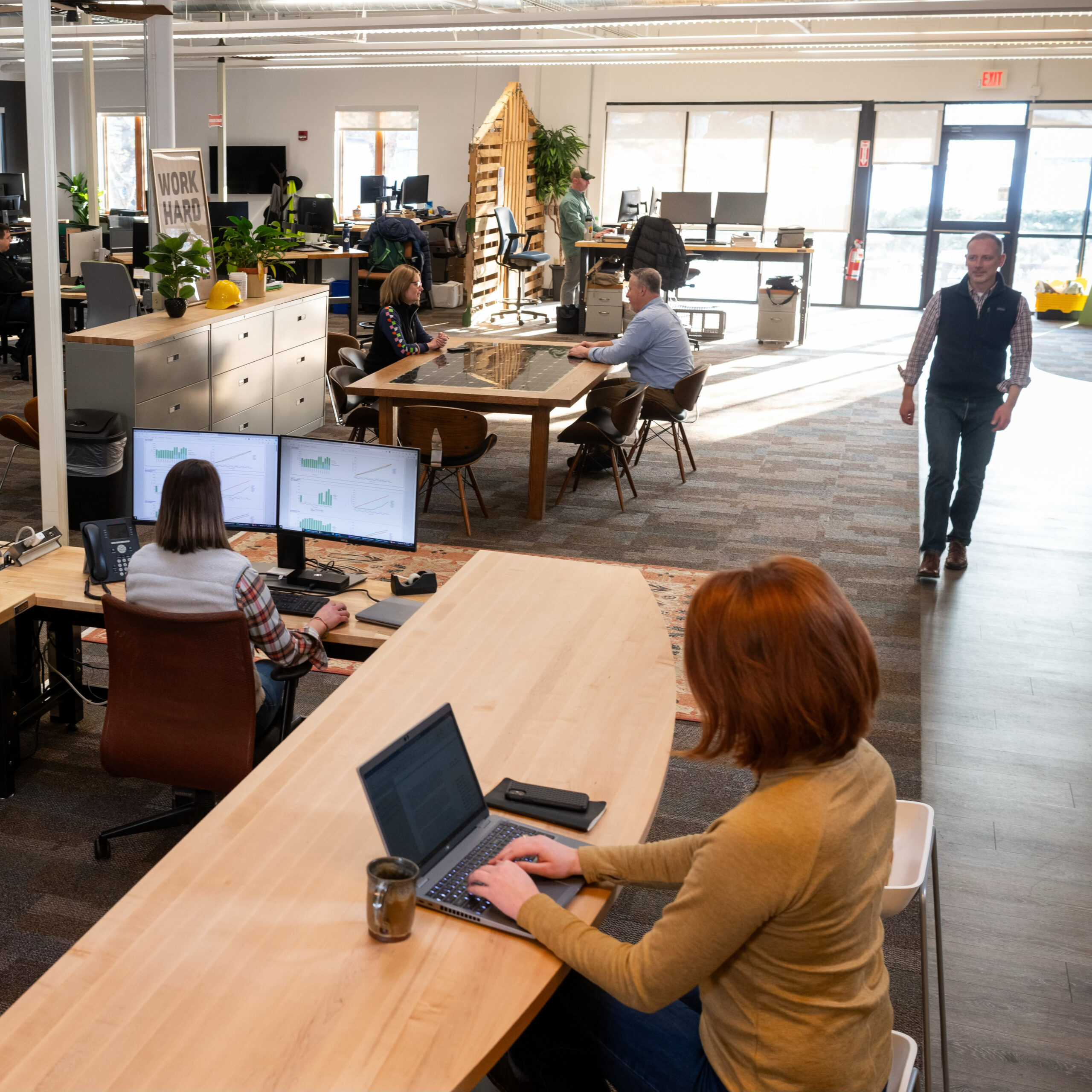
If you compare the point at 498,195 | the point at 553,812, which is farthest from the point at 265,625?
the point at 498,195

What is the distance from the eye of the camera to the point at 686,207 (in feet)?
44.8

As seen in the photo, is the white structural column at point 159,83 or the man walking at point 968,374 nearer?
the man walking at point 968,374

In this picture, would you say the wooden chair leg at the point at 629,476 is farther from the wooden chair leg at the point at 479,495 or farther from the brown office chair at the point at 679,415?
the wooden chair leg at the point at 479,495

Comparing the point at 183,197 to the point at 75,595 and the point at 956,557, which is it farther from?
the point at 956,557

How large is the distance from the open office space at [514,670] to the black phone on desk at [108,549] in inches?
0.5

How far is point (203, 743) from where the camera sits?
119 inches

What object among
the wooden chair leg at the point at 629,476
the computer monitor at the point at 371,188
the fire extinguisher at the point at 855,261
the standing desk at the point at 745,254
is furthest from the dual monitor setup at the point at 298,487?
the fire extinguisher at the point at 855,261

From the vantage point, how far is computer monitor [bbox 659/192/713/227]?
13570mm

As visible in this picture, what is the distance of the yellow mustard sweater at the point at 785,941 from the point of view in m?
1.54

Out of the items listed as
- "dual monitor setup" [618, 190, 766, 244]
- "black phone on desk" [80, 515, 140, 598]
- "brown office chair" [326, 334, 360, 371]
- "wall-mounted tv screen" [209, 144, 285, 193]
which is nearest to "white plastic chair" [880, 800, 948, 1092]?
"black phone on desk" [80, 515, 140, 598]

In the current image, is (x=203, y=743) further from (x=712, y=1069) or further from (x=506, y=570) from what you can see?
(x=712, y=1069)

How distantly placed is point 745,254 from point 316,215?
4.87 meters

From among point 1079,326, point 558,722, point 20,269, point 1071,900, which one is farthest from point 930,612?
point 1079,326

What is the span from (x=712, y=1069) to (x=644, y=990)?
0.22 metres
